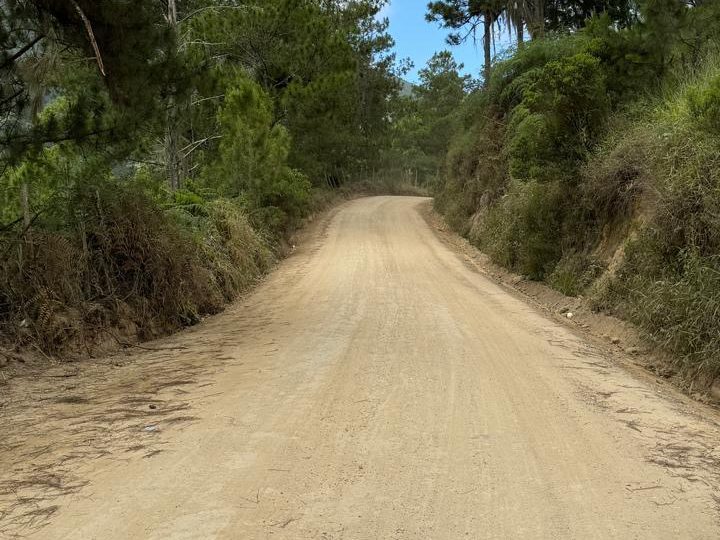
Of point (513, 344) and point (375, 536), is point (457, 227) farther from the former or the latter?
point (375, 536)

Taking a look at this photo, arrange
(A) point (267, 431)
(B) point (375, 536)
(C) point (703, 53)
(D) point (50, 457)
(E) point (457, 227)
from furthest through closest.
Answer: (E) point (457, 227), (C) point (703, 53), (A) point (267, 431), (D) point (50, 457), (B) point (375, 536)

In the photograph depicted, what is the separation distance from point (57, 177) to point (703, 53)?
11309 millimetres

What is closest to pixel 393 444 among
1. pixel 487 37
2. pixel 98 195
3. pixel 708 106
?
pixel 98 195

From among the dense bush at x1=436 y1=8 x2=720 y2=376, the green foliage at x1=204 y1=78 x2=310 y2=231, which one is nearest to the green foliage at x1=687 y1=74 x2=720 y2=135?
the dense bush at x1=436 y1=8 x2=720 y2=376

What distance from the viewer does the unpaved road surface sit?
3.33 m

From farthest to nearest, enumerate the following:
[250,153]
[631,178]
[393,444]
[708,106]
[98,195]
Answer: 1. [250,153]
2. [631,178]
3. [98,195]
4. [708,106]
5. [393,444]

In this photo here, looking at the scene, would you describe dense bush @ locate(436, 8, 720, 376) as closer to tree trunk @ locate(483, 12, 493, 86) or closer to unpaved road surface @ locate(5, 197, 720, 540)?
unpaved road surface @ locate(5, 197, 720, 540)

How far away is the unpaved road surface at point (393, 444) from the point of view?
3332 mm

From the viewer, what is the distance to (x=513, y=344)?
24.9 feet

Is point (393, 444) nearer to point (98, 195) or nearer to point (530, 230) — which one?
point (98, 195)

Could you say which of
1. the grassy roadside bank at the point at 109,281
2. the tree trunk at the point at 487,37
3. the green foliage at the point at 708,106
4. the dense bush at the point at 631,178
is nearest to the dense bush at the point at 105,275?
the grassy roadside bank at the point at 109,281

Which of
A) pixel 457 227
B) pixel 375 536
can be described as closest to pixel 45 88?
pixel 375 536

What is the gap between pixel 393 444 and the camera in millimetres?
4398

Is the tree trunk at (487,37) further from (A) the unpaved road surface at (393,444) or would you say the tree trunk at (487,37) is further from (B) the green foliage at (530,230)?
(A) the unpaved road surface at (393,444)
